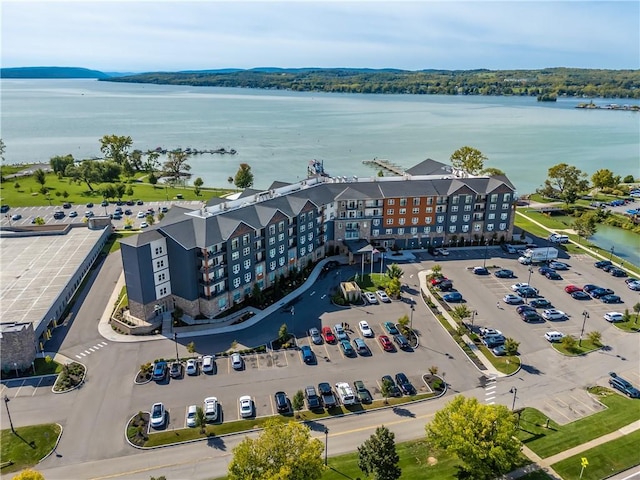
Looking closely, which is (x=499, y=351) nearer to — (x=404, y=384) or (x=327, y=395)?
(x=404, y=384)

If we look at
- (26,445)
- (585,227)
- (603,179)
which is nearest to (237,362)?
(26,445)

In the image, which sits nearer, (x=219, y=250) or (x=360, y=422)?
(x=360, y=422)

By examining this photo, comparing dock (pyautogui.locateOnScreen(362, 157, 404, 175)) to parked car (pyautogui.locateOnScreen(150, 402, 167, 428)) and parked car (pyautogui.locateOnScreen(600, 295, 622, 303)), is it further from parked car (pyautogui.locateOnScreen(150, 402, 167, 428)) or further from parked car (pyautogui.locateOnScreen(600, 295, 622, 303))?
parked car (pyautogui.locateOnScreen(150, 402, 167, 428))

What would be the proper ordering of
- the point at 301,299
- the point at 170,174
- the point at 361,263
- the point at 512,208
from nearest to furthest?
the point at 301,299 → the point at 361,263 → the point at 512,208 → the point at 170,174

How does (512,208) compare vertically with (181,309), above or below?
above

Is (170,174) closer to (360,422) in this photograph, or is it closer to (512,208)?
(512,208)

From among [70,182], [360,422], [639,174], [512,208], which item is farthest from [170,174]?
[639,174]

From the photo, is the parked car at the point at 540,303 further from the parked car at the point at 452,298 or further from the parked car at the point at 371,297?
the parked car at the point at 371,297
